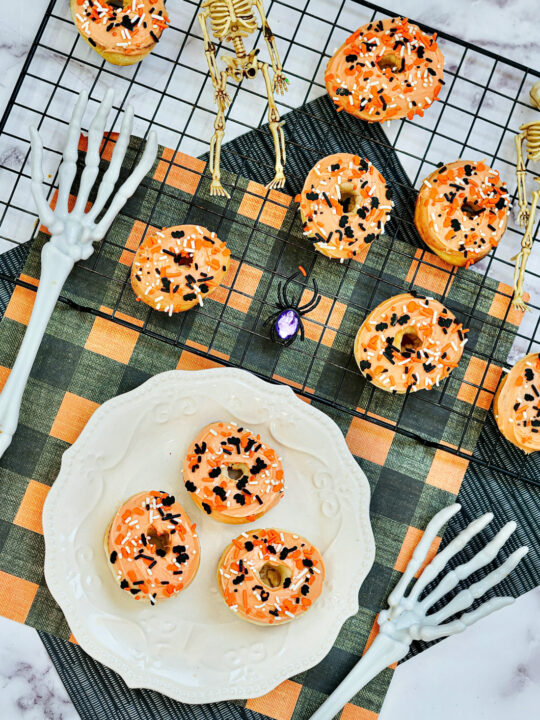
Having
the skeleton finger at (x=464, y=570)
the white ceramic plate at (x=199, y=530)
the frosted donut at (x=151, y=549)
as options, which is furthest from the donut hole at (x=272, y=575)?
the skeleton finger at (x=464, y=570)

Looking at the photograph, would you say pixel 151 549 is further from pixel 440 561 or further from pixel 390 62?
pixel 390 62

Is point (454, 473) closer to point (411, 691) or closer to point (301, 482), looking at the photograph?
point (301, 482)

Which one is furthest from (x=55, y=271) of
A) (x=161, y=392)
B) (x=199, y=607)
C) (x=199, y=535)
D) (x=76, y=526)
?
(x=199, y=607)

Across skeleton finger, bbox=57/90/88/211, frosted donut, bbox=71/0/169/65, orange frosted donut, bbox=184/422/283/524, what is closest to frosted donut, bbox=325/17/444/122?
frosted donut, bbox=71/0/169/65

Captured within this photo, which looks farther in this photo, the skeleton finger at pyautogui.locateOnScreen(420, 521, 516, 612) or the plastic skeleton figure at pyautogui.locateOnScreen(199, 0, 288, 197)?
the skeleton finger at pyautogui.locateOnScreen(420, 521, 516, 612)

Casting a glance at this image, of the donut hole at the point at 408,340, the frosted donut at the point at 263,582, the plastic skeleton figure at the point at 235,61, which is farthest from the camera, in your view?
the donut hole at the point at 408,340

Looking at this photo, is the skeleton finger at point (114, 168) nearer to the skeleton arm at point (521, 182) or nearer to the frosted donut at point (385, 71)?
the frosted donut at point (385, 71)

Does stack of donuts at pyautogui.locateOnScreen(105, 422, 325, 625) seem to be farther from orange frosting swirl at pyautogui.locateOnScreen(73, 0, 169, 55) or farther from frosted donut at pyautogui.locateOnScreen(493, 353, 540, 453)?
orange frosting swirl at pyautogui.locateOnScreen(73, 0, 169, 55)
